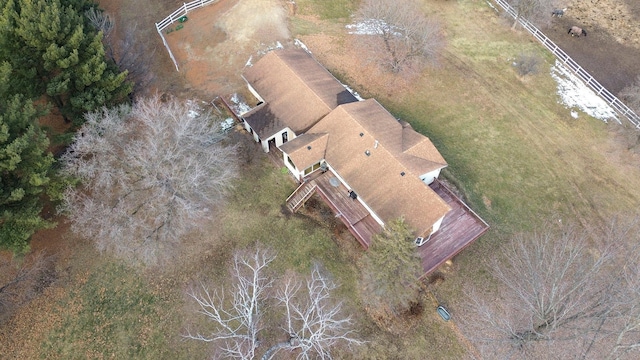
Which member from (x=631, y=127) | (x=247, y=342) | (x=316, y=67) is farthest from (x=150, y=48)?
(x=631, y=127)

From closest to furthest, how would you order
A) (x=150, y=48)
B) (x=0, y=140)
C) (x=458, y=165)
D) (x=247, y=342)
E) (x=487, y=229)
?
(x=0, y=140) → (x=247, y=342) → (x=487, y=229) → (x=458, y=165) → (x=150, y=48)

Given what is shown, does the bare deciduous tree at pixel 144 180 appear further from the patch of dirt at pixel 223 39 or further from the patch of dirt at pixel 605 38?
the patch of dirt at pixel 605 38

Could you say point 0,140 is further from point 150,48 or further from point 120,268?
point 150,48

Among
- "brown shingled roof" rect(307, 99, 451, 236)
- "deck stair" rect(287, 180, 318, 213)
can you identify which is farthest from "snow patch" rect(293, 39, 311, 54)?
"deck stair" rect(287, 180, 318, 213)

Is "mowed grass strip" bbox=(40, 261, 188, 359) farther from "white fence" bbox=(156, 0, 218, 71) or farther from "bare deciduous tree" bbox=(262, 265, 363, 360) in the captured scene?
"white fence" bbox=(156, 0, 218, 71)

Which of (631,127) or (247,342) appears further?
(631,127)

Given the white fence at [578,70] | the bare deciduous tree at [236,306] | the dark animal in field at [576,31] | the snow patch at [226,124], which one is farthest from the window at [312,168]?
the dark animal in field at [576,31]
